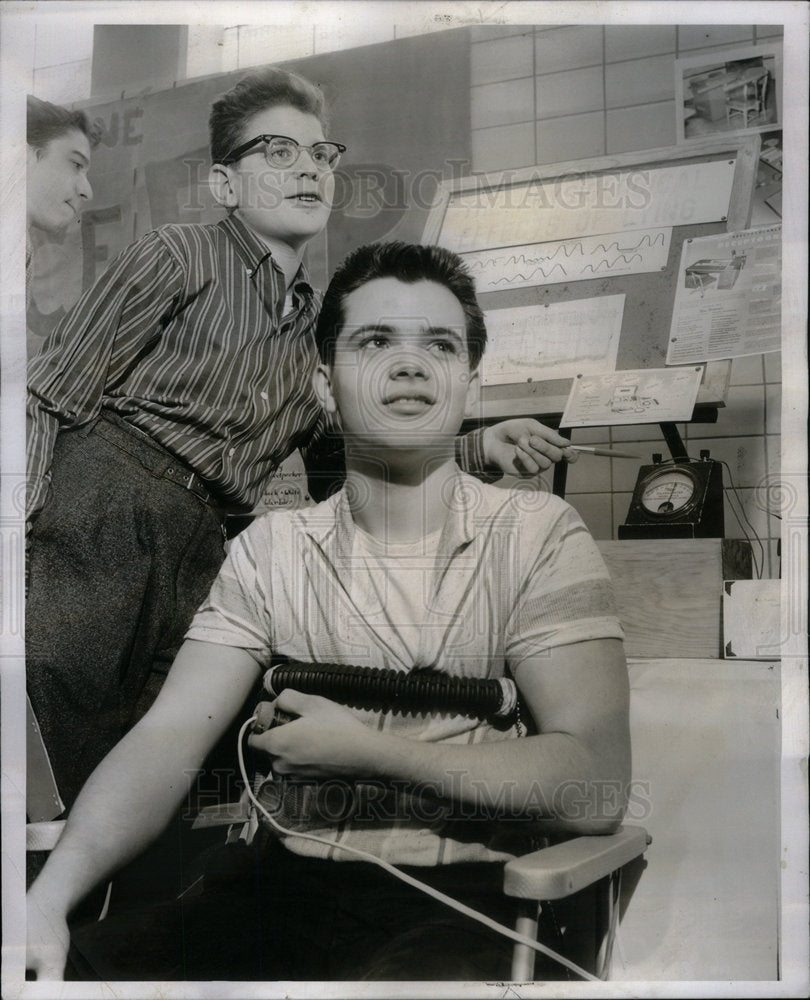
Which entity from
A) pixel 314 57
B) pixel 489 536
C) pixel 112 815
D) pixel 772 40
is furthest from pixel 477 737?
pixel 772 40

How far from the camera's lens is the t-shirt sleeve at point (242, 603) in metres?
1.65

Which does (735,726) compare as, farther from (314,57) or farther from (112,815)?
(314,57)

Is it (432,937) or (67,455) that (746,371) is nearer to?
(432,937)

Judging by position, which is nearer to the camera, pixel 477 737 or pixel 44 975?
pixel 477 737

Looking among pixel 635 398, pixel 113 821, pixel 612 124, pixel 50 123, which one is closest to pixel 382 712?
pixel 113 821

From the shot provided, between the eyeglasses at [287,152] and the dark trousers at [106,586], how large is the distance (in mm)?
610

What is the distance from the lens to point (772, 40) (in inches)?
66.9

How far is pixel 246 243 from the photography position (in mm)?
1738

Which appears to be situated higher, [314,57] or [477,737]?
[314,57]

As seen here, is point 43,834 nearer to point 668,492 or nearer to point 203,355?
point 203,355

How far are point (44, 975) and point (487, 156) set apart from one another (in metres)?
1.85

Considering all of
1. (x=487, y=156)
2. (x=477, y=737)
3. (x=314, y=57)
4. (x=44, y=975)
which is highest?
(x=314, y=57)

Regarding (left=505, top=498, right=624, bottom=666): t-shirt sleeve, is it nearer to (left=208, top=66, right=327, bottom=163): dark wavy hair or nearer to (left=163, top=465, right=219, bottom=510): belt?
(left=163, top=465, right=219, bottom=510): belt

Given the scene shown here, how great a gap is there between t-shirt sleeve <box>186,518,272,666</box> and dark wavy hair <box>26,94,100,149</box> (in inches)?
34.8
